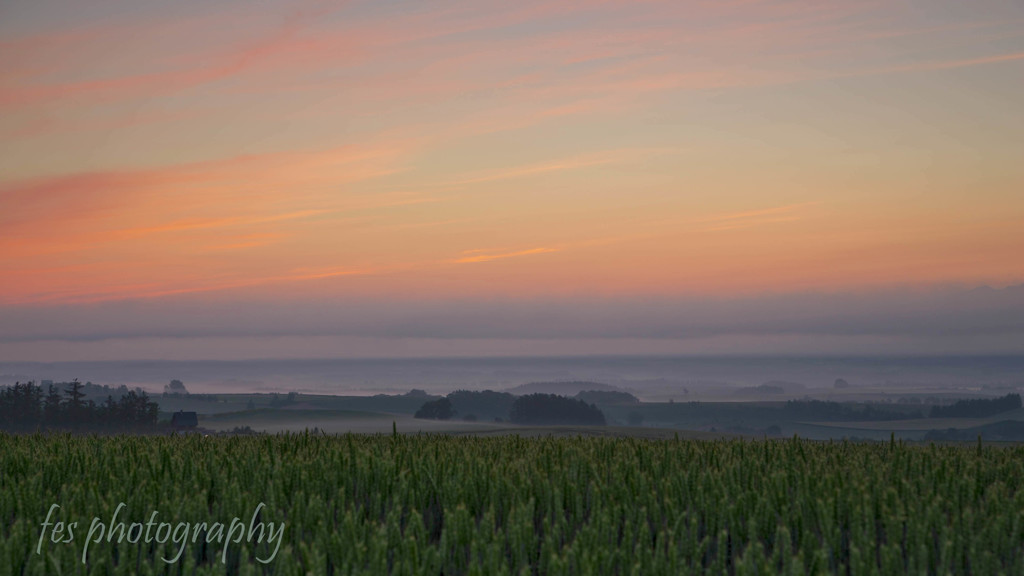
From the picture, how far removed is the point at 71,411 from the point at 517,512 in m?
90.4

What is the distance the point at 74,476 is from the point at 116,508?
170cm

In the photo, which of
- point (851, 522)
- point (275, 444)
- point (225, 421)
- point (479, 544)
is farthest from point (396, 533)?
point (225, 421)

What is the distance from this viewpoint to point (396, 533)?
22.0ft

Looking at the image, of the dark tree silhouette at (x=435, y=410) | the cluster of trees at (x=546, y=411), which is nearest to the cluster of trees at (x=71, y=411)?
the dark tree silhouette at (x=435, y=410)

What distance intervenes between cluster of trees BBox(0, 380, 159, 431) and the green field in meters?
81.4

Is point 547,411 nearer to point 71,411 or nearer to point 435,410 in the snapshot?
point 435,410

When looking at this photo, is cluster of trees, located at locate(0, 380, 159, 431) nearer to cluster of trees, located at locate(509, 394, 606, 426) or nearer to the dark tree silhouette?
the dark tree silhouette

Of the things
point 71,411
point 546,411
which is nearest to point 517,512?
point 71,411

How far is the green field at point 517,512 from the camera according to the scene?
20.4 feet

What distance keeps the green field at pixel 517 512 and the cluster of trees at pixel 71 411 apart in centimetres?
8142

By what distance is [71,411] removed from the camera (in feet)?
278

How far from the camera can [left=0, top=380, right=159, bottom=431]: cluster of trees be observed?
273 feet

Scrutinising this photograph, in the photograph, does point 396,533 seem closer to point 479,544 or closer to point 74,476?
point 479,544

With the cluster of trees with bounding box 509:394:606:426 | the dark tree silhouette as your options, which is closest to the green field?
the dark tree silhouette
